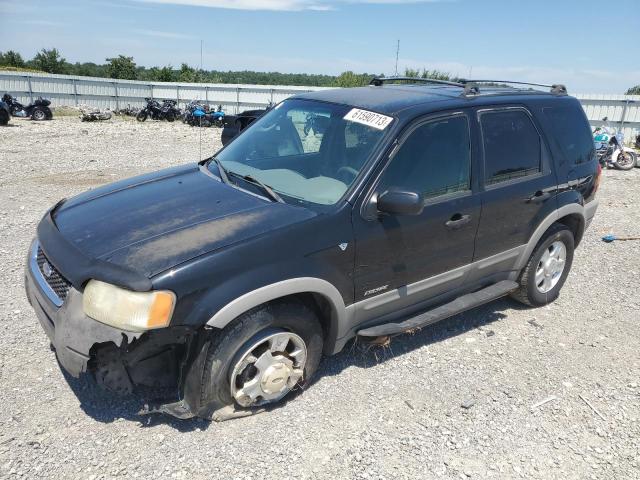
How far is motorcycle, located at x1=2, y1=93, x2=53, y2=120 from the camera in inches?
773

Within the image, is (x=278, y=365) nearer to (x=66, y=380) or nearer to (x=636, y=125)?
(x=66, y=380)

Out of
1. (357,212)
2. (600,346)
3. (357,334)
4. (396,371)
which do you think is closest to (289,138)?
(357,212)

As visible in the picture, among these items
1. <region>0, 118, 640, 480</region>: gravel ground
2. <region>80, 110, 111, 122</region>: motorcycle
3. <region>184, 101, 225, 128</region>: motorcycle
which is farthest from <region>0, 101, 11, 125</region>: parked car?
<region>0, 118, 640, 480</region>: gravel ground

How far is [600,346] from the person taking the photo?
426cm

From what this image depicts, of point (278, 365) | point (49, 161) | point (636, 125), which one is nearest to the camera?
point (278, 365)

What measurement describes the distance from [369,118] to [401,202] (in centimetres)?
83

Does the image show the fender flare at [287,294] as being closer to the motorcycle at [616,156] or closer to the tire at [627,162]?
the motorcycle at [616,156]

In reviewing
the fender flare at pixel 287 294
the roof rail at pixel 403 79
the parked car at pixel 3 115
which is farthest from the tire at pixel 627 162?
the parked car at pixel 3 115

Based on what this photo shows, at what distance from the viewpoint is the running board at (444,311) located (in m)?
3.44

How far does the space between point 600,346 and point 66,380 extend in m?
4.15

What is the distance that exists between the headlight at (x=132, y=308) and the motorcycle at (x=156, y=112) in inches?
812

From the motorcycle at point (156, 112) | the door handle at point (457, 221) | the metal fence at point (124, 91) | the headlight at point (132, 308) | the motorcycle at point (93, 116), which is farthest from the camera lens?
the metal fence at point (124, 91)

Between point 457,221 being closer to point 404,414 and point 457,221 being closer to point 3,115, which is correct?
point 404,414

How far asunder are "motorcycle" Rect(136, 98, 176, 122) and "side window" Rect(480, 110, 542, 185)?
2001cm
